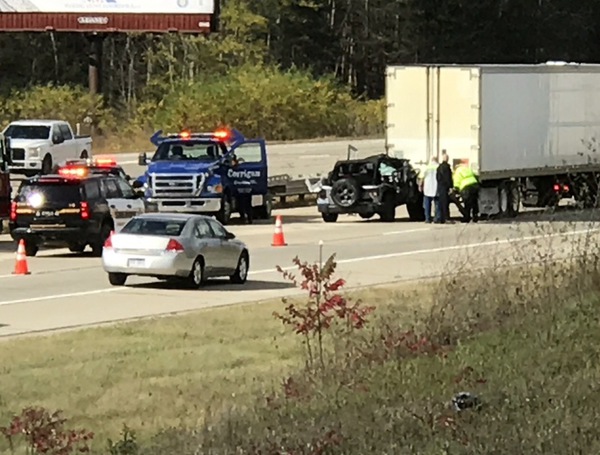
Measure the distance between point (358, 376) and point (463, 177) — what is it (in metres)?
27.3

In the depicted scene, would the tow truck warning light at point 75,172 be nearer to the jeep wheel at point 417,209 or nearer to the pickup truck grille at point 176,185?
the pickup truck grille at point 176,185

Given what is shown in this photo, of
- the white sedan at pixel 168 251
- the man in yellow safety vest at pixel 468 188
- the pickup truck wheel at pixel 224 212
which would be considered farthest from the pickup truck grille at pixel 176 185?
the white sedan at pixel 168 251

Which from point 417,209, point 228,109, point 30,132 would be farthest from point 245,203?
point 228,109

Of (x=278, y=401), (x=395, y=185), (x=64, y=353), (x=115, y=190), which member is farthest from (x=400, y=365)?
(x=395, y=185)

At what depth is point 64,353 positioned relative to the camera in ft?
58.6

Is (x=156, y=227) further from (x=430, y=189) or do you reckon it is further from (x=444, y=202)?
(x=444, y=202)

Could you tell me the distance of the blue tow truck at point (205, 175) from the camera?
37.8m

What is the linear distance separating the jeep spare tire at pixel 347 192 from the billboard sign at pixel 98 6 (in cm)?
1754

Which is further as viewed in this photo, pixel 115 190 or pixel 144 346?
pixel 115 190

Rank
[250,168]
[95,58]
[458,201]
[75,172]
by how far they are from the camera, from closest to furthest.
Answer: [75,172], [458,201], [250,168], [95,58]

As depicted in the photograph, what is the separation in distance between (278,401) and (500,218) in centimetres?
2871

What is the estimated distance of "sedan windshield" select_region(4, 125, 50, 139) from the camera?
49.5 metres

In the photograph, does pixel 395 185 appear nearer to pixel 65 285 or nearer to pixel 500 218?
pixel 500 218

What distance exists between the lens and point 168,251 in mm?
24641
